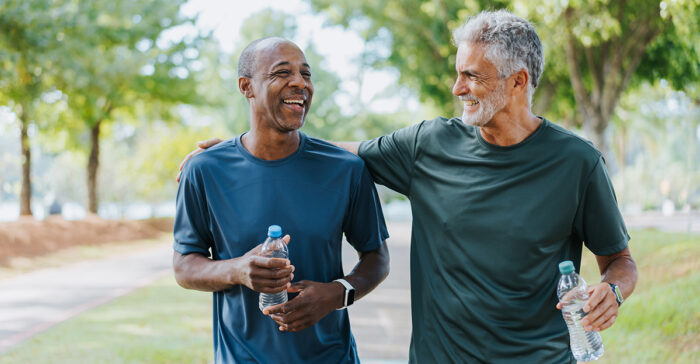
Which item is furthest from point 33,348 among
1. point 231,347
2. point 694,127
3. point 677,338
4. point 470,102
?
point 694,127

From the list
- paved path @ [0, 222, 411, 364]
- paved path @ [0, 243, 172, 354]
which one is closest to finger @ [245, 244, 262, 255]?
paved path @ [0, 222, 411, 364]

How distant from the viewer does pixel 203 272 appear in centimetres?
288

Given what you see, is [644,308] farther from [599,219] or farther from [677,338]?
[599,219]

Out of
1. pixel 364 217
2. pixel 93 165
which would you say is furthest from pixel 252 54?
pixel 93 165

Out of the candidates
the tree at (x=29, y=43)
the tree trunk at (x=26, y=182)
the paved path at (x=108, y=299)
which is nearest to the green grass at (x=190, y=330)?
the paved path at (x=108, y=299)

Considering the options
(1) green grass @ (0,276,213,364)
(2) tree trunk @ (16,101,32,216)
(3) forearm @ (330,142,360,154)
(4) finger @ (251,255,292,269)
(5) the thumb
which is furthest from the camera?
(2) tree trunk @ (16,101,32,216)

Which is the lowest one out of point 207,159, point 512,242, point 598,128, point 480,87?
point 598,128

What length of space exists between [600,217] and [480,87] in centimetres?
73

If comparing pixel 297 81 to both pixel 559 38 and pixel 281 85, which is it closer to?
pixel 281 85

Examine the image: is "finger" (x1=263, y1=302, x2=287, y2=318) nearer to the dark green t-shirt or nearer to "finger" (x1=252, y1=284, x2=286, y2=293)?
"finger" (x1=252, y1=284, x2=286, y2=293)

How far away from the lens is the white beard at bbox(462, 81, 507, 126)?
2.95 m

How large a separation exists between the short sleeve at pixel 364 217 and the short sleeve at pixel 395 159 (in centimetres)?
12

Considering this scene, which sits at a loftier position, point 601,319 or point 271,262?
point 271,262

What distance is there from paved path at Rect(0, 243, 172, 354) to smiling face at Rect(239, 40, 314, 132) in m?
7.00
